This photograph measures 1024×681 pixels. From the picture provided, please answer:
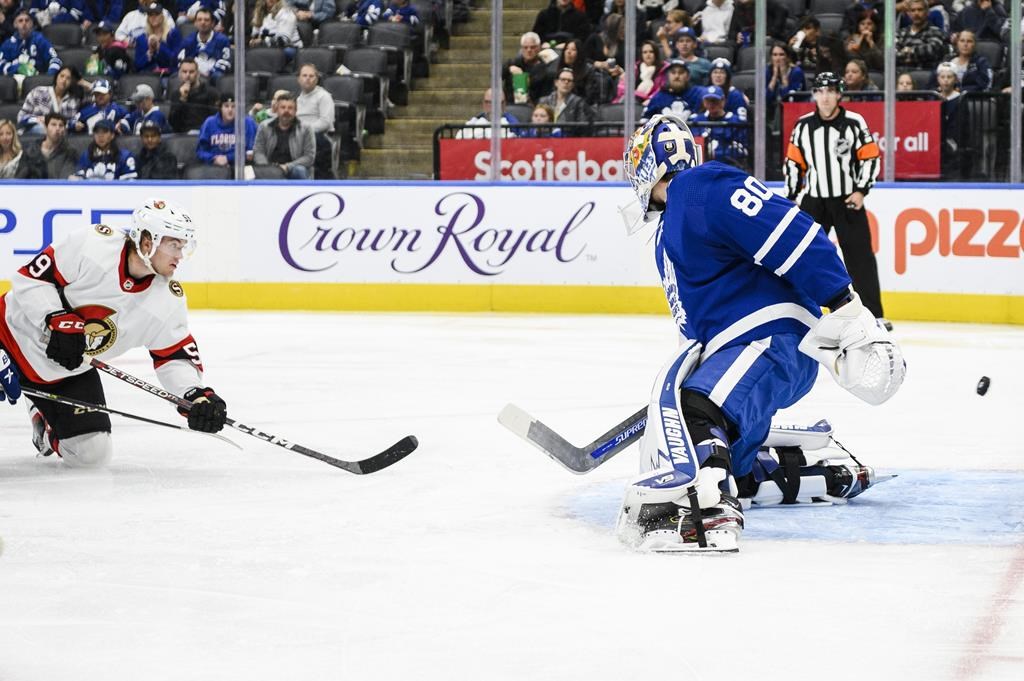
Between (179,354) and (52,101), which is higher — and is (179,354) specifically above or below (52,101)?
below

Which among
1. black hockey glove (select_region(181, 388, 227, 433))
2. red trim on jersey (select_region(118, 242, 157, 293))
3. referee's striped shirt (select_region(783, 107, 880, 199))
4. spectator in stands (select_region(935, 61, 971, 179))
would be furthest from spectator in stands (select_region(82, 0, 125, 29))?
black hockey glove (select_region(181, 388, 227, 433))

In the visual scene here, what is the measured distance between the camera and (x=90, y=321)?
172 inches

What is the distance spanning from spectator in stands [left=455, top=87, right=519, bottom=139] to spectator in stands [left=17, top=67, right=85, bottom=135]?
2227mm

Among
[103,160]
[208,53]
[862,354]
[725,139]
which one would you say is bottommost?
[862,354]

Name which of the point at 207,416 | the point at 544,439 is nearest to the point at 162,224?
the point at 207,416

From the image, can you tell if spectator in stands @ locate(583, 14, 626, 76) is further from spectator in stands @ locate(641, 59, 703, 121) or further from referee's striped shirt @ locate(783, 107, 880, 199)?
referee's striped shirt @ locate(783, 107, 880, 199)

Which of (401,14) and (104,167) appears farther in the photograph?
(104,167)

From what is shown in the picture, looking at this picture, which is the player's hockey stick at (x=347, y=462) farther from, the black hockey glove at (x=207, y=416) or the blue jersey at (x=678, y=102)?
the blue jersey at (x=678, y=102)

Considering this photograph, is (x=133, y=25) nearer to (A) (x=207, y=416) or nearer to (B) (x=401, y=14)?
(B) (x=401, y=14)

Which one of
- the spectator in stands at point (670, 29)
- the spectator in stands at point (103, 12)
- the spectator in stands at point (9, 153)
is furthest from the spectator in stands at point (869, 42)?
the spectator in stands at point (9, 153)

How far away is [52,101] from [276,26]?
141 cm

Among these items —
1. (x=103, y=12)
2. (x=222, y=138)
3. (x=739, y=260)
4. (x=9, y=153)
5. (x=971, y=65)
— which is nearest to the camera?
(x=739, y=260)

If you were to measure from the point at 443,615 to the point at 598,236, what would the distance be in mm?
6274

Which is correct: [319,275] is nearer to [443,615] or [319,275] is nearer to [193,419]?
[193,419]
